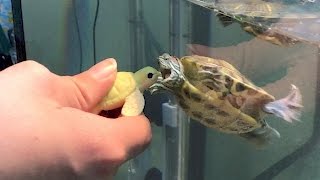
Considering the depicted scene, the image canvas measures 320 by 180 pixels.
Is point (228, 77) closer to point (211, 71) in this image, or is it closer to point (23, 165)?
point (211, 71)

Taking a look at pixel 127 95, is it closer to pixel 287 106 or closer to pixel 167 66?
pixel 167 66

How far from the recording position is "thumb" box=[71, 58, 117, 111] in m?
0.45

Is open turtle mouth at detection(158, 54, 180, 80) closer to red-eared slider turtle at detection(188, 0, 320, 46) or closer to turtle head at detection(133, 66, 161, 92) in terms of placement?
turtle head at detection(133, 66, 161, 92)

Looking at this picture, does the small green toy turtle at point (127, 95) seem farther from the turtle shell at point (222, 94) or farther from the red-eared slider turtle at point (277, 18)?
the red-eared slider turtle at point (277, 18)

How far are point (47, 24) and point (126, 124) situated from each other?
2.75 ft

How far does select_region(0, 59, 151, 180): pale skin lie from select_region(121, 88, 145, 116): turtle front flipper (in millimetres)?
16

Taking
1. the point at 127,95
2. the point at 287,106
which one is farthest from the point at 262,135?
the point at 127,95

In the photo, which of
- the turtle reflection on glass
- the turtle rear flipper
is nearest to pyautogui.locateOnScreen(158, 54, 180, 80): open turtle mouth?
the turtle reflection on glass

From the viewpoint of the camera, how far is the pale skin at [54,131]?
0.38 meters

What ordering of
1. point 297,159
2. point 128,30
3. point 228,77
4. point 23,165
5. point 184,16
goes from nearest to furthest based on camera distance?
1. point 23,165
2. point 228,77
3. point 297,159
4. point 184,16
5. point 128,30

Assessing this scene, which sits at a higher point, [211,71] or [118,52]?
[211,71]

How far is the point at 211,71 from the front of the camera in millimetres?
502

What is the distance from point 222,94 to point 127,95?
91mm

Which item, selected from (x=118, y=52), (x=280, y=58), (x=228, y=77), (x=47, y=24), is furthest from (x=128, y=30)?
(x=228, y=77)
